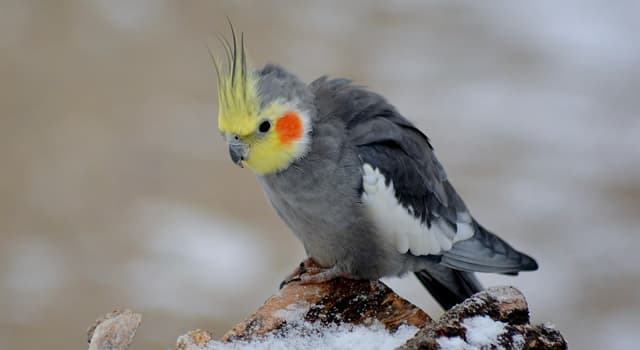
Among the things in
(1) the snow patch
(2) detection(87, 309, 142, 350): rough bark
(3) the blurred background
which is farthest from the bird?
(3) the blurred background

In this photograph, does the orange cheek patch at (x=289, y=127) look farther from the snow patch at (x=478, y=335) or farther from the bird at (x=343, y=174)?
the snow patch at (x=478, y=335)

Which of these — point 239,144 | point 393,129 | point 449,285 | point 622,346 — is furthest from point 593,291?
point 239,144

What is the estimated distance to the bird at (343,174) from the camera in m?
3.53

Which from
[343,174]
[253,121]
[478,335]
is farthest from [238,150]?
[478,335]

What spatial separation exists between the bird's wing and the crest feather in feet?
1.42

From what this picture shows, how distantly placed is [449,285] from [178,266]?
319 cm

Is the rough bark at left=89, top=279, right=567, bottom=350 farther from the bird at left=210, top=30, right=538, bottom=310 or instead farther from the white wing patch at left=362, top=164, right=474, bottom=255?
the white wing patch at left=362, top=164, right=474, bottom=255

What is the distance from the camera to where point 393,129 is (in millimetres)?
3869

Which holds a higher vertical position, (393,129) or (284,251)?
(284,251)

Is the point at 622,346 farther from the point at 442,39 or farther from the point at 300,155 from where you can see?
the point at 442,39

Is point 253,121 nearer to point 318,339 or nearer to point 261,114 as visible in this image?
point 261,114

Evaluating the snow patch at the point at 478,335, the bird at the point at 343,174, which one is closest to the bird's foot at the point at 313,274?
the bird at the point at 343,174

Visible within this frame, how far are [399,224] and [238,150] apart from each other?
2.75ft

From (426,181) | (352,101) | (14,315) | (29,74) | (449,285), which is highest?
(29,74)
